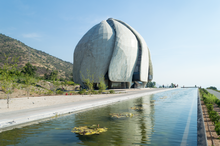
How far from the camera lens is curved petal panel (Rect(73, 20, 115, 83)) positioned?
3688cm

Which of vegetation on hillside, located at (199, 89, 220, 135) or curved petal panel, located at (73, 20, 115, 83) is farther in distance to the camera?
curved petal panel, located at (73, 20, 115, 83)

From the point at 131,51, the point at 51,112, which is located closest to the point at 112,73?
the point at 131,51

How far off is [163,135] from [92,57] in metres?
33.1

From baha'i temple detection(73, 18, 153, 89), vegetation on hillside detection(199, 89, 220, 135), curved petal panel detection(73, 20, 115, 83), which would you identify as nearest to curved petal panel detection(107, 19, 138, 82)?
baha'i temple detection(73, 18, 153, 89)

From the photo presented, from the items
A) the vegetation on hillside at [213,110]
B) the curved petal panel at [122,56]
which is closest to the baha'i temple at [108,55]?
the curved petal panel at [122,56]

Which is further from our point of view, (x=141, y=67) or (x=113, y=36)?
(x=141, y=67)

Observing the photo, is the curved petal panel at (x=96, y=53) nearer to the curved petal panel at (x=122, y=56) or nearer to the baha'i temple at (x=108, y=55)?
the baha'i temple at (x=108, y=55)

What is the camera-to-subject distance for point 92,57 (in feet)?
122

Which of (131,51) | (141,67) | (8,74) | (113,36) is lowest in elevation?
(8,74)

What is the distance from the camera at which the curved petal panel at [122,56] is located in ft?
121

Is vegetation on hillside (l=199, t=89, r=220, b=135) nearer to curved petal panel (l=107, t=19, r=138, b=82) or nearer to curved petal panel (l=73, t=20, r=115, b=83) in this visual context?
curved petal panel (l=107, t=19, r=138, b=82)

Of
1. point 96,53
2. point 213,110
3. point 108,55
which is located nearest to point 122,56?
point 108,55

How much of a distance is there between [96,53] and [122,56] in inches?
238

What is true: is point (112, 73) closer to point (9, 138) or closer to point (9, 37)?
point (9, 138)
